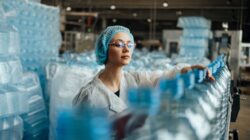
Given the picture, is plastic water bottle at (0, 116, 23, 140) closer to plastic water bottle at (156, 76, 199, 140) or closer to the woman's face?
the woman's face

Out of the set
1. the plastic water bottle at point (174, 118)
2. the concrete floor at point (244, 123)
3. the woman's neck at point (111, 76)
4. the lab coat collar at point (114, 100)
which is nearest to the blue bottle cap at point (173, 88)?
the plastic water bottle at point (174, 118)

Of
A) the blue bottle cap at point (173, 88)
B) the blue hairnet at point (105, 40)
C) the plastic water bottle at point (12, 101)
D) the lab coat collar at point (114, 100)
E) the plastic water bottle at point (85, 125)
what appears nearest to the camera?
the plastic water bottle at point (85, 125)

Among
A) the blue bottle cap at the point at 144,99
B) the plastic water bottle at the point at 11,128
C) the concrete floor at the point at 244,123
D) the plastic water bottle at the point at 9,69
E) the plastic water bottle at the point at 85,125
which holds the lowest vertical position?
the concrete floor at the point at 244,123

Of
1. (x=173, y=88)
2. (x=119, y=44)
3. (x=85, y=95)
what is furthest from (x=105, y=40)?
(x=173, y=88)

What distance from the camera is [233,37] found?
30.9ft

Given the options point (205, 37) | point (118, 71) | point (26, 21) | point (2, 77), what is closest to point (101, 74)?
point (118, 71)

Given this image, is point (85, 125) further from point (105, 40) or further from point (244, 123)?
point (244, 123)

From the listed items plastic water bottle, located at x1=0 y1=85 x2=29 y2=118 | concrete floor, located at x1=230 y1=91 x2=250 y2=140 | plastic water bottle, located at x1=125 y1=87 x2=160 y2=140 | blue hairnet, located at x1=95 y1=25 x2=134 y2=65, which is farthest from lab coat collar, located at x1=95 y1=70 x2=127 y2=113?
concrete floor, located at x1=230 y1=91 x2=250 y2=140

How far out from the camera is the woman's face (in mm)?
1427

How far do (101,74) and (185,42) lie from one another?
364 inches

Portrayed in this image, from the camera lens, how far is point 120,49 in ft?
4.75

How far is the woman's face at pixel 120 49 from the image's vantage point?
4.68ft

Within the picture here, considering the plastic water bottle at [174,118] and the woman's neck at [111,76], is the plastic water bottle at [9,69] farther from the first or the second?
the plastic water bottle at [174,118]

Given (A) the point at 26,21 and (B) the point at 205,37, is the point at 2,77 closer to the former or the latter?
(A) the point at 26,21
